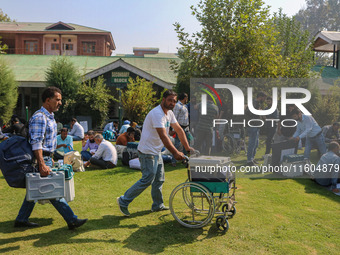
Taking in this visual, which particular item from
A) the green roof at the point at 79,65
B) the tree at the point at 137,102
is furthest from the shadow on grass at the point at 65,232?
the green roof at the point at 79,65

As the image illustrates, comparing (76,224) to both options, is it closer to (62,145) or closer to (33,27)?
(62,145)

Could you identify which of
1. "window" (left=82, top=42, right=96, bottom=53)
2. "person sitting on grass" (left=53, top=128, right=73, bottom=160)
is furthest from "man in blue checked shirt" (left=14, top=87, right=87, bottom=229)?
"window" (left=82, top=42, right=96, bottom=53)

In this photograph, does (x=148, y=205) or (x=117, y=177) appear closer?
(x=148, y=205)

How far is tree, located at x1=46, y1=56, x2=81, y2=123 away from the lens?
19.0m

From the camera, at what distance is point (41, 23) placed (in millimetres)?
40812

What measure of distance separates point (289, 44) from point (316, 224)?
54.0 feet

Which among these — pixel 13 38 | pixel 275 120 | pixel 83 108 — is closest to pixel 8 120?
pixel 83 108

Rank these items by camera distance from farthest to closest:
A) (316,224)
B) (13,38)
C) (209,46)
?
(13,38)
(209,46)
(316,224)

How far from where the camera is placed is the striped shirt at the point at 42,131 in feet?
14.8

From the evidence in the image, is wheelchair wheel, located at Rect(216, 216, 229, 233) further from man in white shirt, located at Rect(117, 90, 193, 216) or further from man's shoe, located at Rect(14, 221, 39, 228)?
man's shoe, located at Rect(14, 221, 39, 228)

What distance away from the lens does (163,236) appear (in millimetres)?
4855

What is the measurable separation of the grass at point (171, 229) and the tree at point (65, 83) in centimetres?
1209

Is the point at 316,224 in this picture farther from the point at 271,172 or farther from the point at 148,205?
the point at 271,172

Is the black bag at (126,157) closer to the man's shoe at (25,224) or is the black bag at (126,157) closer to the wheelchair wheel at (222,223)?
the man's shoe at (25,224)
